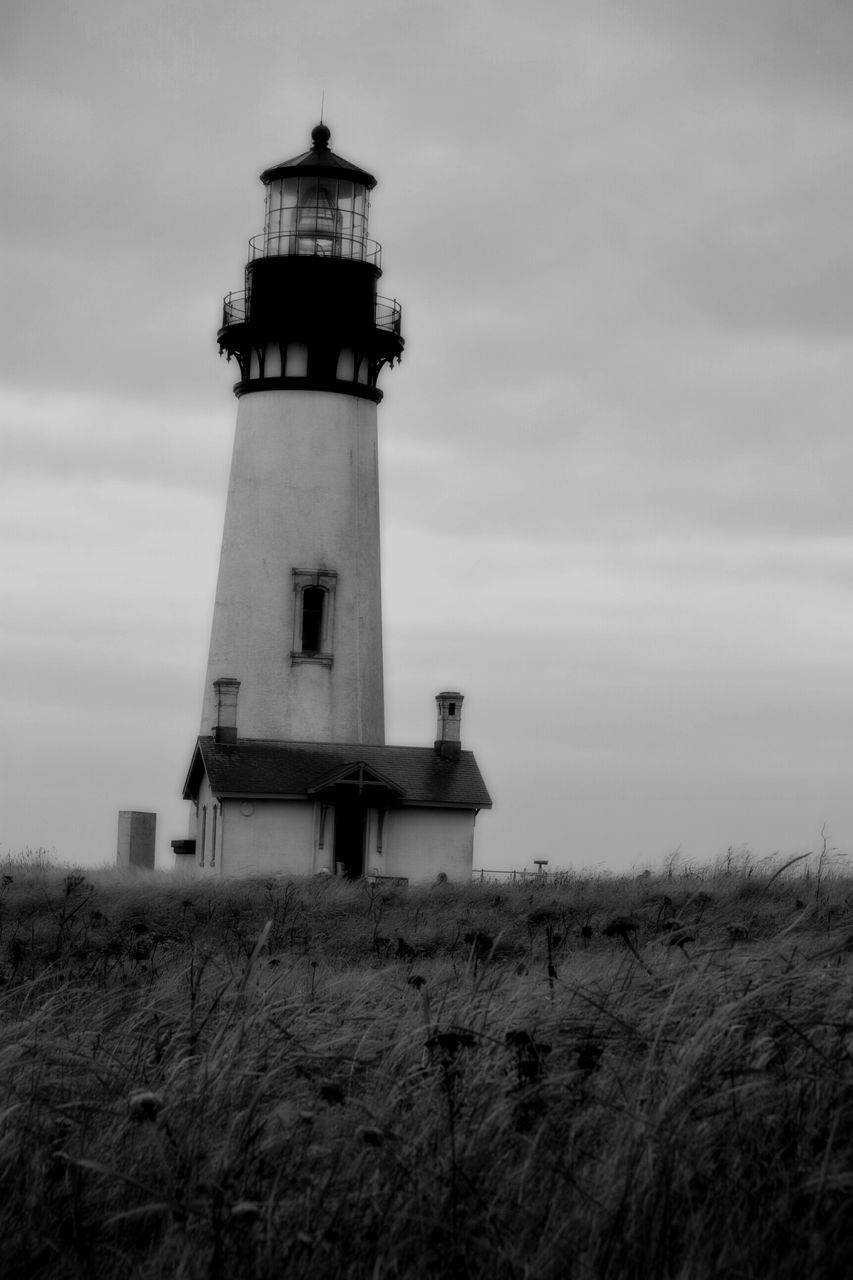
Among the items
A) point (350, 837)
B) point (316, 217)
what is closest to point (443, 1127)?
point (350, 837)

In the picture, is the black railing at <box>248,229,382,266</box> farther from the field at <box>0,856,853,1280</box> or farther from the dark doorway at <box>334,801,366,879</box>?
the field at <box>0,856,853,1280</box>

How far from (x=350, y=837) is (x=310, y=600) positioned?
16.1 ft

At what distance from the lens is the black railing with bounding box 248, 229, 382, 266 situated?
3784cm

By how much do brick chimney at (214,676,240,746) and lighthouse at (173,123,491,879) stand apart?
4 cm

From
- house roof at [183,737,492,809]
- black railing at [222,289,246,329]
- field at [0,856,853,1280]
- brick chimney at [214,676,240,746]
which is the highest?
black railing at [222,289,246,329]

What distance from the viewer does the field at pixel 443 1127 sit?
18.5ft

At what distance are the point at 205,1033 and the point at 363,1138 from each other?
7.39ft

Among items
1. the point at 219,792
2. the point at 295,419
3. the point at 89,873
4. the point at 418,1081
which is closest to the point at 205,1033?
the point at 418,1081

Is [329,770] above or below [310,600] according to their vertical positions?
below

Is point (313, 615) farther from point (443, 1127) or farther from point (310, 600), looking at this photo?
point (443, 1127)

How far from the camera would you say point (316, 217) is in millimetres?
38219

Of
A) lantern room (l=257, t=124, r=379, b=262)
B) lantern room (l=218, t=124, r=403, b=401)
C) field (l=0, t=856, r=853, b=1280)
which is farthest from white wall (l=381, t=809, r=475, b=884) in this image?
field (l=0, t=856, r=853, b=1280)

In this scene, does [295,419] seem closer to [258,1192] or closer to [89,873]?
[89,873]

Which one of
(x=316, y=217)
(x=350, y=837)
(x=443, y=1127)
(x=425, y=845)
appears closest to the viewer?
(x=443, y=1127)
